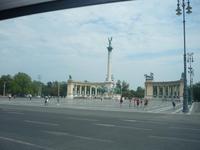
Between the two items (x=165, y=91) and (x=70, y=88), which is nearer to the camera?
(x=165, y=91)

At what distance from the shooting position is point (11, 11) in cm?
1060

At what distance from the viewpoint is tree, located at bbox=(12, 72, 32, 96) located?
476ft

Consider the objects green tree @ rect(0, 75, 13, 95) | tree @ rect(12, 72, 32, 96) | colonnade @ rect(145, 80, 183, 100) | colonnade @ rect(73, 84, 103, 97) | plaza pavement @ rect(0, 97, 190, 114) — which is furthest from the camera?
green tree @ rect(0, 75, 13, 95)

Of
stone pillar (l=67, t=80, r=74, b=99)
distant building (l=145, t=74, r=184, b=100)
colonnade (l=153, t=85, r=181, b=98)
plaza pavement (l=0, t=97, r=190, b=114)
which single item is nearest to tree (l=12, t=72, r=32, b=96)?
stone pillar (l=67, t=80, r=74, b=99)

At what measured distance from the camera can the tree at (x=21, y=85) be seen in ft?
476

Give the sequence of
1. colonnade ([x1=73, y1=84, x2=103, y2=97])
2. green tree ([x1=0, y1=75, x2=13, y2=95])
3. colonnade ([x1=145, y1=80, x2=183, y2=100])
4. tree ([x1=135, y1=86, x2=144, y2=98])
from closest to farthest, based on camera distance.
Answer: colonnade ([x1=145, y1=80, x2=183, y2=100]) < colonnade ([x1=73, y1=84, x2=103, y2=97]) < green tree ([x1=0, y1=75, x2=13, y2=95]) < tree ([x1=135, y1=86, x2=144, y2=98])

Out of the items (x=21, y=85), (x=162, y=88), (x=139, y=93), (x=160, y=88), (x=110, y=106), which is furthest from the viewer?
(x=139, y=93)

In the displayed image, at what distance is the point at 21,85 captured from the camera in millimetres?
148375

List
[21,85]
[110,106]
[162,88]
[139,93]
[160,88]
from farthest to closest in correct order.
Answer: [139,93]
[21,85]
[160,88]
[162,88]
[110,106]

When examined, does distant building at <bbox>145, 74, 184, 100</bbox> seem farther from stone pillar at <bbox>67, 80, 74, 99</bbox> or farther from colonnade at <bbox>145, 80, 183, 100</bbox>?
stone pillar at <bbox>67, 80, 74, 99</bbox>

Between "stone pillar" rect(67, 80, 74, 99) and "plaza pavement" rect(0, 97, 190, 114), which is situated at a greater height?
"stone pillar" rect(67, 80, 74, 99)

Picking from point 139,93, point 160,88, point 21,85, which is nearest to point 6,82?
point 21,85

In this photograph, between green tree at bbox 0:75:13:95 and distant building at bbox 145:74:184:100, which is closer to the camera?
distant building at bbox 145:74:184:100

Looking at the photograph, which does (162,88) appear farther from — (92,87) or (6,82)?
(6,82)
